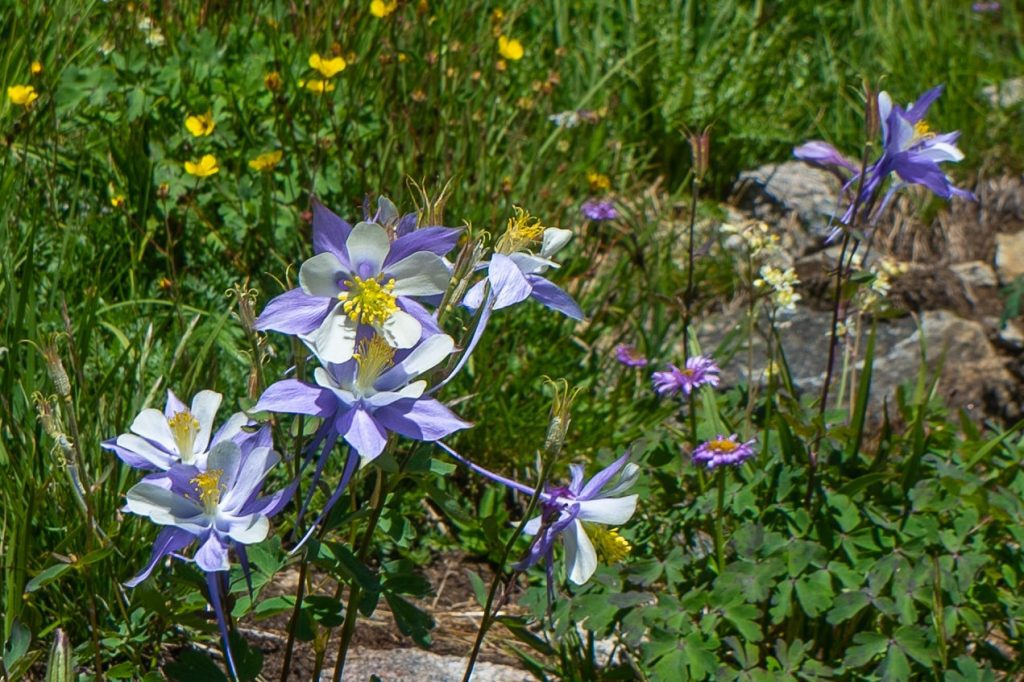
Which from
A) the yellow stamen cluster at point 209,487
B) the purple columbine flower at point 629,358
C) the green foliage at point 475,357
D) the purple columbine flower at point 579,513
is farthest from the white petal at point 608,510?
the purple columbine flower at point 629,358

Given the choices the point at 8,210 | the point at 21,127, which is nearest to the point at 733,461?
the point at 8,210

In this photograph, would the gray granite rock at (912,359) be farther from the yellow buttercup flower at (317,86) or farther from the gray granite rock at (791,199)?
the yellow buttercup flower at (317,86)

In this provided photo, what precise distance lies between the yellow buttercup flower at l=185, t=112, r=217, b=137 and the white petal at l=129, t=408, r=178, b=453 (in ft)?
4.82

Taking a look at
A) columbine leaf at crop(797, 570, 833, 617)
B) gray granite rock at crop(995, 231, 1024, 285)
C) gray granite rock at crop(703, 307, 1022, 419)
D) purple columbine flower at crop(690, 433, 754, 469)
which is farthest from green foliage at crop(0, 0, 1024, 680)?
gray granite rock at crop(995, 231, 1024, 285)

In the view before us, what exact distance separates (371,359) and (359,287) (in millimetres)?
91

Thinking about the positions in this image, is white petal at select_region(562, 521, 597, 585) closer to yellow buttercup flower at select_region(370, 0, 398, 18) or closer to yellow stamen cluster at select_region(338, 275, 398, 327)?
yellow stamen cluster at select_region(338, 275, 398, 327)

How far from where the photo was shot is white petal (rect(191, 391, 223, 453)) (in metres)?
1.49

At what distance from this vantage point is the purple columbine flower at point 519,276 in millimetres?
1418

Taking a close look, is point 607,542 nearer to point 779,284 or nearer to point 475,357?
point 779,284

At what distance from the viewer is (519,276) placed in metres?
1.43

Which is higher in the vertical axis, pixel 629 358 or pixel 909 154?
pixel 909 154

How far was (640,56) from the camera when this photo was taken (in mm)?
4551

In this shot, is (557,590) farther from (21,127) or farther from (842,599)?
(21,127)

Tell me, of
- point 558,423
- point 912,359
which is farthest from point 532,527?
point 912,359
